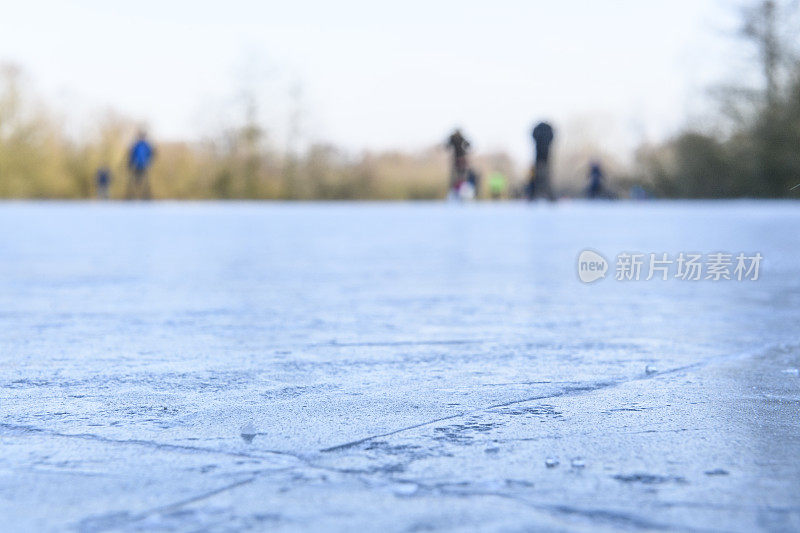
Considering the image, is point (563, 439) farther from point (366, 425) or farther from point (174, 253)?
point (174, 253)

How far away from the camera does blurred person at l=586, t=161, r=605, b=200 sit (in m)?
30.6

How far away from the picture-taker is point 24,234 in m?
10.4

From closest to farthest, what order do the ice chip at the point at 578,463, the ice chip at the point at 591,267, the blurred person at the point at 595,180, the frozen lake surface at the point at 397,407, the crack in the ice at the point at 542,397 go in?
1. the frozen lake surface at the point at 397,407
2. the ice chip at the point at 578,463
3. the crack in the ice at the point at 542,397
4. the ice chip at the point at 591,267
5. the blurred person at the point at 595,180

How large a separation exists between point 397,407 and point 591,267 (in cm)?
404

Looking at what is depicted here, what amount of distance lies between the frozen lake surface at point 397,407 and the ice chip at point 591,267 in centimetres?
45

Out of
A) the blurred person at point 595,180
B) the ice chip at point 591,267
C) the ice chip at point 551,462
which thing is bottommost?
the ice chip at point 591,267

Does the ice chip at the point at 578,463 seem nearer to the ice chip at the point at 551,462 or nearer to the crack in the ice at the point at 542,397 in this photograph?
the ice chip at the point at 551,462

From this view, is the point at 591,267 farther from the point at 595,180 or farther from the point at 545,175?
the point at 595,180

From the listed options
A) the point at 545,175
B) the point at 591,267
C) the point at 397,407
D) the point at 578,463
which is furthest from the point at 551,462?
the point at 545,175

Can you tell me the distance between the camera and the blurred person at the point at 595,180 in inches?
1204

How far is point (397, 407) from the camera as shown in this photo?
216cm

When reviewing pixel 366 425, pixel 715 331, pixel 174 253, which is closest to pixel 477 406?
pixel 366 425

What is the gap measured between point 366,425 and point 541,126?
55.2 feet

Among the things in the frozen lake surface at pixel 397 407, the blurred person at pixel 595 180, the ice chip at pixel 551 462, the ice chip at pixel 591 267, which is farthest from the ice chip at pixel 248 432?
the blurred person at pixel 595 180
